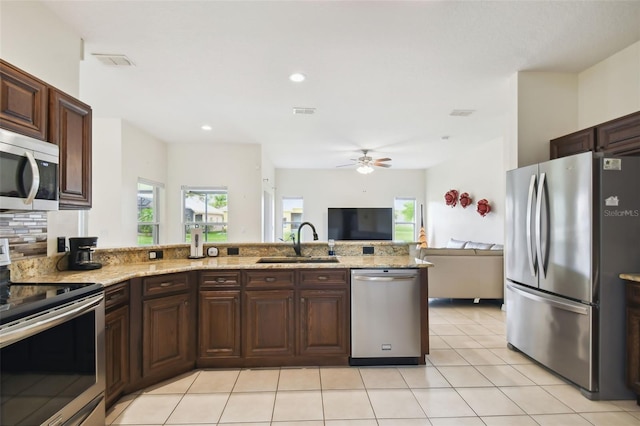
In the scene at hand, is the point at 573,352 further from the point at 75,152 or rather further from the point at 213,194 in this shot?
the point at 213,194

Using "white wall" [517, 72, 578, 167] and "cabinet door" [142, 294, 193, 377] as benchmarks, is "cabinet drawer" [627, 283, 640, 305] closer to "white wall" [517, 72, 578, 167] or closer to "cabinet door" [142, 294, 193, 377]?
"white wall" [517, 72, 578, 167]

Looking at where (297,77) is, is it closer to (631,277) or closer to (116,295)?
(116,295)

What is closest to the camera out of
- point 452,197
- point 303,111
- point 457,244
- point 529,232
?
point 529,232

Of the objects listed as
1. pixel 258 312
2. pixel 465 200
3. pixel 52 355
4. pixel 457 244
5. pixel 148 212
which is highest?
pixel 465 200

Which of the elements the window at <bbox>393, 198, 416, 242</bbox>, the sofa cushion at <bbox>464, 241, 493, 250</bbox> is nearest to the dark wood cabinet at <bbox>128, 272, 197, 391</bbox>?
the sofa cushion at <bbox>464, 241, 493, 250</bbox>

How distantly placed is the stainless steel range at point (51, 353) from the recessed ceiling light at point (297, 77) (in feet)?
8.50

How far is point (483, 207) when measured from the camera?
6.09 m

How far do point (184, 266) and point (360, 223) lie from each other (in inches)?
257

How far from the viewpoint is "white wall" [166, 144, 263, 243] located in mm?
6543

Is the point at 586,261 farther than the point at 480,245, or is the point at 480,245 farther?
the point at 480,245

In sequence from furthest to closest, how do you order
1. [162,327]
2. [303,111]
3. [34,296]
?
[303,111]
[162,327]
[34,296]

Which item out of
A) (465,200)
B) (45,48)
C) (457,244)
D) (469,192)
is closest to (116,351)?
(45,48)

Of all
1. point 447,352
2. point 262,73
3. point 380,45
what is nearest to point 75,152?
point 262,73

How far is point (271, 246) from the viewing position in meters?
3.62
